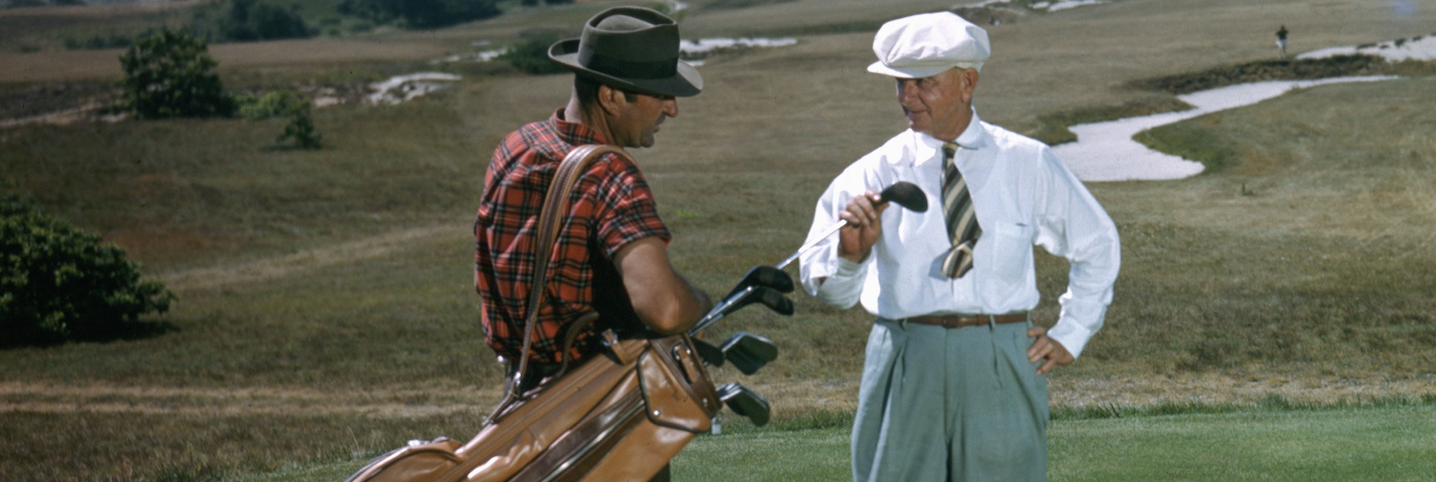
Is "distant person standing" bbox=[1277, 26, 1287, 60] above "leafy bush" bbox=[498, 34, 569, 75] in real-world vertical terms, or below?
above

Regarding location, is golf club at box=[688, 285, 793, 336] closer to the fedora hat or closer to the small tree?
the fedora hat

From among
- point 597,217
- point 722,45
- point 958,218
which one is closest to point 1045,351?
point 958,218

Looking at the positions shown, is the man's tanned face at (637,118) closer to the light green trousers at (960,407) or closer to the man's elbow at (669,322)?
the man's elbow at (669,322)

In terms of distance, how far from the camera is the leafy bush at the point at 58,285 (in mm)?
13758

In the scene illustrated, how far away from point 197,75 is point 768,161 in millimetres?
13616

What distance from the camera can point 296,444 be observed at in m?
8.77

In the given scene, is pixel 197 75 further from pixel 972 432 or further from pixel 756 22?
pixel 972 432

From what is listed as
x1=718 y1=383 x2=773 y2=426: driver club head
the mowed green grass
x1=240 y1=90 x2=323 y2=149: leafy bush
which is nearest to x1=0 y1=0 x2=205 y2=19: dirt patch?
the mowed green grass

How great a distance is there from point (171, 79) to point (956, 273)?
27.0m

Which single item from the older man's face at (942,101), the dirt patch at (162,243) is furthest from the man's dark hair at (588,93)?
the dirt patch at (162,243)

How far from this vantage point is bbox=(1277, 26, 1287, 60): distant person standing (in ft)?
48.2

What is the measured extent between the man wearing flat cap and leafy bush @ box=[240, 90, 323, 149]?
23569 mm

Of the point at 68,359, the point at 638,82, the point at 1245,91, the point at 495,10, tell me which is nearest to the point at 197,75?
the point at 495,10

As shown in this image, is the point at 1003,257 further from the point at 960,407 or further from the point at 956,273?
the point at 960,407
